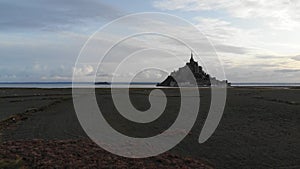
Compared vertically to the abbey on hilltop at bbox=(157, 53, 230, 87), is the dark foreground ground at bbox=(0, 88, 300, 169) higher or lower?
lower

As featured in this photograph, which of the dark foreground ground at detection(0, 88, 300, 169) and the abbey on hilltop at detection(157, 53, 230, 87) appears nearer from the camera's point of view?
the dark foreground ground at detection(0, 88, 300, 169)

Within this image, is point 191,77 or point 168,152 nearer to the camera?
point 168,152

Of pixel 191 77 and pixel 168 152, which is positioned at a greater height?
pixel 191 77

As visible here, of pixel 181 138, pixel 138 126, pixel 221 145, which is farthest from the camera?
pixel 138 126

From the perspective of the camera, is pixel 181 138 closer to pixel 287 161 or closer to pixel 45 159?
pixel 287 161

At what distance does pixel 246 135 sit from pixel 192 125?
4.87 metres

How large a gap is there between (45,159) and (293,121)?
2107 centimetres

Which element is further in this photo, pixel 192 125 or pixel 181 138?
pixel 192 125

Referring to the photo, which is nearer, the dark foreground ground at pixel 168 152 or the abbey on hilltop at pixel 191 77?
the dark foreground ground at pixel 168 152

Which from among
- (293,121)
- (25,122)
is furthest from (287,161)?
(25,122)

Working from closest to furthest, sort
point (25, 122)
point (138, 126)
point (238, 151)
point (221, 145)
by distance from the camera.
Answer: point (238, 151), point (221, 145), point (138, 126), point (25, 122)

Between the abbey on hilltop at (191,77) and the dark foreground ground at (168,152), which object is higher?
the abbey on hilltop at (191,77)

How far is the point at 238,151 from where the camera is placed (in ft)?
52.6

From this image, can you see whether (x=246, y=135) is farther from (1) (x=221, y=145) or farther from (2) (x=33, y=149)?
(2) (x=33, y=149)
